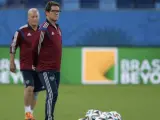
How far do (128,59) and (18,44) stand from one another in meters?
8.29

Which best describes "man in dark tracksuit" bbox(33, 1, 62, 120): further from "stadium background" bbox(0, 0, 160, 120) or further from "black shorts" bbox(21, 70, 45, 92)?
"stadium background" bbox(0, 0, 160, 120)

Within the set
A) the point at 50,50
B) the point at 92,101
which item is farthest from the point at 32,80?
the point at 92,101

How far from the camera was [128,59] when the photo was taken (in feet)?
58.0

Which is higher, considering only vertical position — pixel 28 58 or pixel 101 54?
pixel 28 58

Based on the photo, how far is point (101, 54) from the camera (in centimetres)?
1775

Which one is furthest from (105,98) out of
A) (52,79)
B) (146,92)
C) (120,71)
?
(52,79)

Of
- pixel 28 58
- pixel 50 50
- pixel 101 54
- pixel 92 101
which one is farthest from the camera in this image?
pixel 101 54

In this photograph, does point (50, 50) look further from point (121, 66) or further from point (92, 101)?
point (121, 66)

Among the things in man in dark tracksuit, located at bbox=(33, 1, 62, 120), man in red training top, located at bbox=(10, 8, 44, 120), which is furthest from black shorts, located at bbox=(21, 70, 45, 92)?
man in dark tracksuit, located at bbox=(33, 1, 62, 120)

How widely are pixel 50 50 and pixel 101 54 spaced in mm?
9478

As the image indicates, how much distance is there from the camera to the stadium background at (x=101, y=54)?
14523 mm

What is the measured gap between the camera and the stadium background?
14.5 meters

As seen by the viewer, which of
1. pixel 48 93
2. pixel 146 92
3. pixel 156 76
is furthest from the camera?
pixel 156 76

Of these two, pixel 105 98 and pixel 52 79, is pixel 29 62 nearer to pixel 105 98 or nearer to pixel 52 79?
pixel 52 79
